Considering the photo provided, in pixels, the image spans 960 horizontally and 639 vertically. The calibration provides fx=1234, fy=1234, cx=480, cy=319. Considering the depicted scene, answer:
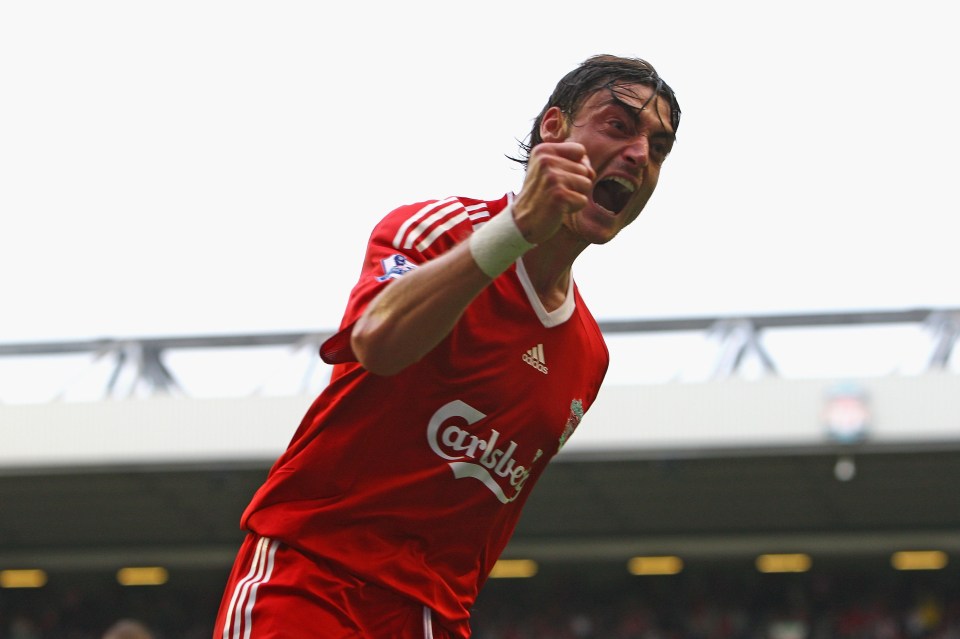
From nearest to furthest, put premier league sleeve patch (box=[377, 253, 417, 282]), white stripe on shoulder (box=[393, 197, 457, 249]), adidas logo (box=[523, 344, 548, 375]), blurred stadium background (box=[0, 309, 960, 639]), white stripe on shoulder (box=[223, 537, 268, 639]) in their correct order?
1. premier league sleeve patch (box=[377, 253, 417, 282])
2. white stripe on shoulder (box=[393, 197, 457, 249])
3. white stripe on shoulder (box=[223, 537, 268, 639])
4. adidas logo (box=[523, 344, 548, 375])
5. blurred stadium background (box=[0, 309, 960, 639])

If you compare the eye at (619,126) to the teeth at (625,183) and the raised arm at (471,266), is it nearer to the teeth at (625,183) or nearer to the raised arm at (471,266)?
the teeth at (625,183)

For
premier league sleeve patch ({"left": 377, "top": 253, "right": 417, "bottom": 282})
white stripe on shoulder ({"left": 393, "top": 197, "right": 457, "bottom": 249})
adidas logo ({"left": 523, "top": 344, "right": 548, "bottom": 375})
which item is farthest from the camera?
adidas logo ({"left": 523, "top": 344, "right": 548, "bottom": 375})

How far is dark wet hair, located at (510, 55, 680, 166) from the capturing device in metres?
2.48

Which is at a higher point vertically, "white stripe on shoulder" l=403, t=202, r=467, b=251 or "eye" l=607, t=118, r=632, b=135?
"eye" l=607, t=118, r=632, b=135

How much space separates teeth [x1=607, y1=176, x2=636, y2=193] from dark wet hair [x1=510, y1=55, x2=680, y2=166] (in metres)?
0.20

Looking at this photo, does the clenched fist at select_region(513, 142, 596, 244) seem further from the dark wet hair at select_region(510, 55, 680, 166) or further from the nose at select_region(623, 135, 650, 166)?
the dark wet hair at select_region(510, 55, 680, 166)

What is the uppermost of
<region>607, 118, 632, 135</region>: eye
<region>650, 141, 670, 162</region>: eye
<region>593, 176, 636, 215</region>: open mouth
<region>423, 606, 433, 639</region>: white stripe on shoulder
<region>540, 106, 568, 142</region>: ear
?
<region>540, 106, 568, 142</region>: ear

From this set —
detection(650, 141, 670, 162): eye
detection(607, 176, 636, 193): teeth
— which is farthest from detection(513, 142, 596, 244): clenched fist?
detection(650, 141, 670, 162): eye

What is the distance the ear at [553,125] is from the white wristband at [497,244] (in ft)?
2.10

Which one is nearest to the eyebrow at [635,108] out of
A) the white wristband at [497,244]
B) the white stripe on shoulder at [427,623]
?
the white wristband at [497,244]

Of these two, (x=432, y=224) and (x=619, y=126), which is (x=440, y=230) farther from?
(x=619, y=126)

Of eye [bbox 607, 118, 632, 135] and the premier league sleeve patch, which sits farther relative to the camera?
eye [bbox 607, 118, 632, 135]

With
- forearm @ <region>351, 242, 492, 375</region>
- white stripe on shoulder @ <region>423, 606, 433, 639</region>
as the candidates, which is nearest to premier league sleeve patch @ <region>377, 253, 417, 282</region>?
forearm @ <region>351, 242, 492, 375</region>

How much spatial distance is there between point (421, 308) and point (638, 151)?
2.27ft
